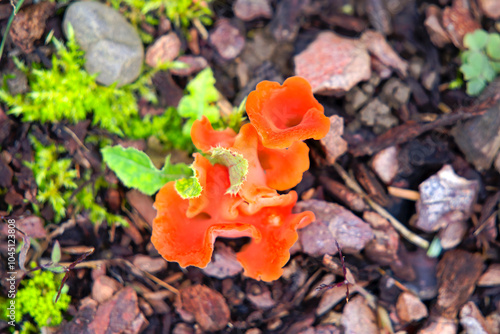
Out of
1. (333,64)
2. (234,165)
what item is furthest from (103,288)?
(333,64)

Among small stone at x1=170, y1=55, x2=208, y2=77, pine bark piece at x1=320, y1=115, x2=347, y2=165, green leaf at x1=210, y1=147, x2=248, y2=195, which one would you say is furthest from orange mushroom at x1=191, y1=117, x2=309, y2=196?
small stone at x1=170, y1=55, x2=208, y2=77

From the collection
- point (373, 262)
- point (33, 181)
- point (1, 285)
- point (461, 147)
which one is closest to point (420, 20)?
point (461, 147)

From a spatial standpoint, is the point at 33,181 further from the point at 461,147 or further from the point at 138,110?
the point at 461,147

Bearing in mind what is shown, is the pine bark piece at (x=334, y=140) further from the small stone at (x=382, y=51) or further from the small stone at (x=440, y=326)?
the small stone at (x=440, y=326)

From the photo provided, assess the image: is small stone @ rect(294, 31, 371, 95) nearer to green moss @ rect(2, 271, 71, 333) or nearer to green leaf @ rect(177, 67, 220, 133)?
green leaf @ rect(177, 67, 220, 133)

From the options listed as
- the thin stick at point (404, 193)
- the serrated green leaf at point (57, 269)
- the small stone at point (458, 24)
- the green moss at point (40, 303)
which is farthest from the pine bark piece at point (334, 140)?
the green moss at point (40, 303)
